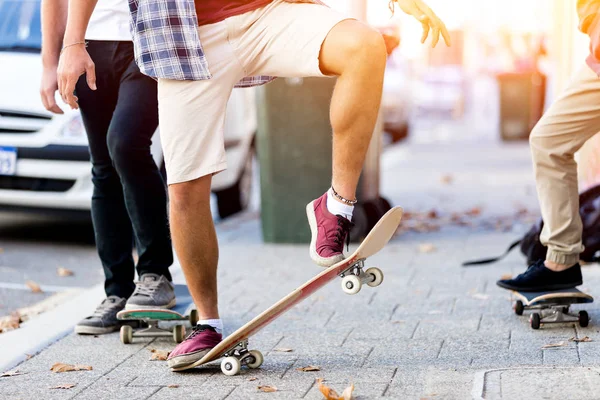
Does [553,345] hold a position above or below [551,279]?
below

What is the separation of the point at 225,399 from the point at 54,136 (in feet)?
13.6

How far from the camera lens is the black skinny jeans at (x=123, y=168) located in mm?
4250

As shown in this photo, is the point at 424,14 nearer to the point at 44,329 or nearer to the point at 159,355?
the point at 159,355

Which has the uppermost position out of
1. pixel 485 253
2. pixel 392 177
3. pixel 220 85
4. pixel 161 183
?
pixel 220 85

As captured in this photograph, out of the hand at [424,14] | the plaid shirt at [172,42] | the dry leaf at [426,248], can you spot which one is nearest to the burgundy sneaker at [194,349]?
the plaid shirt at [172,42]

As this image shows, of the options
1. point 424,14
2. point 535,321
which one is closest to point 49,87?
point 424,14

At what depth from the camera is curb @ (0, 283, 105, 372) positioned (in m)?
4.28

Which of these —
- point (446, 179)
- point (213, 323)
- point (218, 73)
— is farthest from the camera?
point (446, 179)

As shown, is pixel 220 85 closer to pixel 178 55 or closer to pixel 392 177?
pixel 178 55

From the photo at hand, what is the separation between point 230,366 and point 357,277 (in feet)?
1.93

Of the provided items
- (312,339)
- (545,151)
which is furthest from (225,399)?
(545,151)

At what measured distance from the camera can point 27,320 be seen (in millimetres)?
5145

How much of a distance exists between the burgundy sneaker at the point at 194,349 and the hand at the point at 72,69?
41.5 inches

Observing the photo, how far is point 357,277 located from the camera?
11.8 ft
